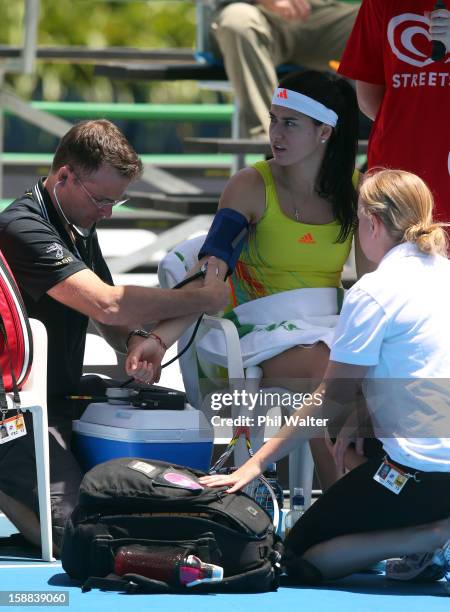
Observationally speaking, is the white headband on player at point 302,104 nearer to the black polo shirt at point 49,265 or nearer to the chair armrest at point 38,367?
the black polo shirt at point 49,265

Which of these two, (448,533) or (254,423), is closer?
(448,533)

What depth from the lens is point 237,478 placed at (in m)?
3.21

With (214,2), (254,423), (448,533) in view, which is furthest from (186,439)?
(214,2)

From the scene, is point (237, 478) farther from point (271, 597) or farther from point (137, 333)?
point (137, 333)

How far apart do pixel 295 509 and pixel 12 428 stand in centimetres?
89

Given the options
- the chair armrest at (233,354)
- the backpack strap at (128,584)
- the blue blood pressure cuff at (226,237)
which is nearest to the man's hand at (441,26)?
the blue blood pressure cuff at (226,237)

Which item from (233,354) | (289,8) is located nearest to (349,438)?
(233,354)

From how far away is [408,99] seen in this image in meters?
4.04

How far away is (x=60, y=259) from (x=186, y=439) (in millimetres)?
597

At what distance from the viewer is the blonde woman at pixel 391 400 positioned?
3.11 metres

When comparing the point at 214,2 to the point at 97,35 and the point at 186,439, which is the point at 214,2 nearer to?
the point at 186,439

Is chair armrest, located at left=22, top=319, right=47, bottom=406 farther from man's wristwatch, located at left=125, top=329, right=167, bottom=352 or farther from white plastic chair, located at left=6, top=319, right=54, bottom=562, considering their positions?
man's wristwatch, located at left=125, top=329, right=167, bottom=352

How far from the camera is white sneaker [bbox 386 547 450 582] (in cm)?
325

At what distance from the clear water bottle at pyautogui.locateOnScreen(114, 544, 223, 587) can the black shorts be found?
0.29m
